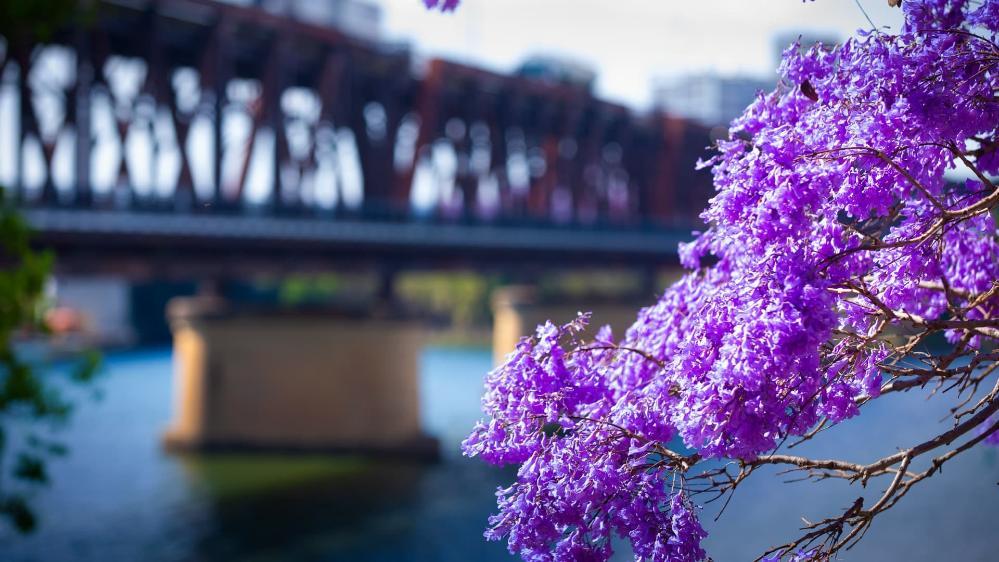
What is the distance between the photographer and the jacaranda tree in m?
3.85

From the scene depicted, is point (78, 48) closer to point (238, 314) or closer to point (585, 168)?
point (238, 314)

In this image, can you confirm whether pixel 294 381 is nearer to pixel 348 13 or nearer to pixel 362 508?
pixel 362 508

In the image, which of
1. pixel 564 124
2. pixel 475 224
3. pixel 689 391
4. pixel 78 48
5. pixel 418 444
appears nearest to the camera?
pixel 689 391

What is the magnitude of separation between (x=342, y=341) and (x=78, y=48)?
38.1 ft

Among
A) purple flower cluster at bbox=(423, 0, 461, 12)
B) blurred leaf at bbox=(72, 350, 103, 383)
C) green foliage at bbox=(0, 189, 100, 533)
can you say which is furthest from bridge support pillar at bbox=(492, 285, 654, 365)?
purple flower cluster at bbox=(423, 0, 461, 12)

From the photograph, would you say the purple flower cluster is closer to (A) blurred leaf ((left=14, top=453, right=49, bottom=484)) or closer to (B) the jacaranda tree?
(B) the jacaranda tree

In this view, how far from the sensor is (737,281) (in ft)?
13.0

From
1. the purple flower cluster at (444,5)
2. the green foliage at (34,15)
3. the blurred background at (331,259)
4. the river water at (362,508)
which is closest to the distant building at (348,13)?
the blurred background at (331,259)

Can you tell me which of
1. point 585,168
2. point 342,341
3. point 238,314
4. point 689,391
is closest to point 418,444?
point 342,341

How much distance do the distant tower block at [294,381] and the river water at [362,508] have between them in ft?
3.77

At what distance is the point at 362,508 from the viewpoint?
28438mm

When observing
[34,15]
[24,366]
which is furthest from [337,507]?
[34,15]

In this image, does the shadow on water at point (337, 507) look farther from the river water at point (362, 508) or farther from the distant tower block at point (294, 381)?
the distant tower block at point (294, 381)

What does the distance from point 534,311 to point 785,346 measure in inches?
1719
